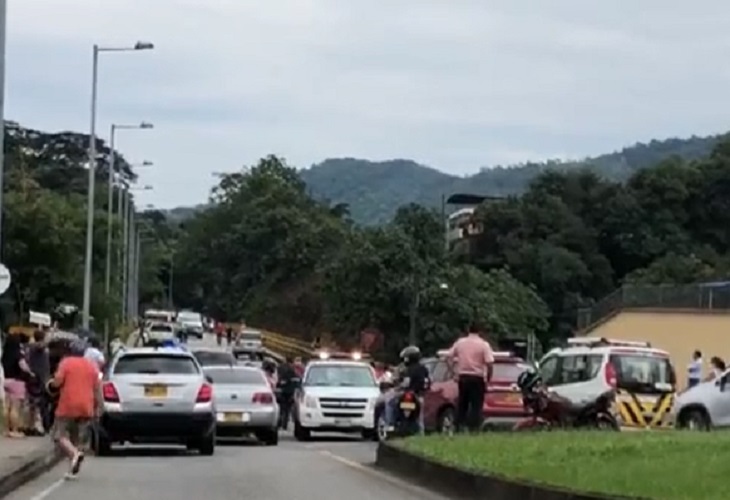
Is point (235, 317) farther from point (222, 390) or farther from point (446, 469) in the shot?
point (446, 469)

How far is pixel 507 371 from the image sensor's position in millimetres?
32812

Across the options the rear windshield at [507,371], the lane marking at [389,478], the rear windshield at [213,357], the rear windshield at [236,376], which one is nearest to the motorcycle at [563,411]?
the rear windshield at [507,371]

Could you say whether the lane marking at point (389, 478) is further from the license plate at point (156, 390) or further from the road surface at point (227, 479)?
the license plate at point (156, 390)

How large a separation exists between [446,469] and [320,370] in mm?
18543

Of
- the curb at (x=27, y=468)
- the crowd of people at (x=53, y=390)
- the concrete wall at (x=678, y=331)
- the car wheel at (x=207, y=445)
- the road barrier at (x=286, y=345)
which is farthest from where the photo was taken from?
the road barrier at (x=286, y=345)

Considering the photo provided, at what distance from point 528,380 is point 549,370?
2104 millimetres

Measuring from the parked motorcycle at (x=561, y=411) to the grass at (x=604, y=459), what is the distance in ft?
16.0

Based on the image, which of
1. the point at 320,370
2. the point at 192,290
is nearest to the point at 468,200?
the point at 192,290

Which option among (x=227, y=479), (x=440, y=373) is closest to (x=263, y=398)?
(x=440, y=373)

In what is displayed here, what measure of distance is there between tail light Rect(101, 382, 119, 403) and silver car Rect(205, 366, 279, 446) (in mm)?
4317

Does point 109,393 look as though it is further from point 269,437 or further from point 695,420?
point 695,420

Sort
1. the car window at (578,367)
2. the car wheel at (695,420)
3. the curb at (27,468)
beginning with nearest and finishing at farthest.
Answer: the curb at (27,468) < the car wheel at (695,420) < the car window at (578,367)

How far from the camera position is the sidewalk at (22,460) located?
71.5 ft

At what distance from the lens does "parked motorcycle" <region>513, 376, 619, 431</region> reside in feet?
99.6
